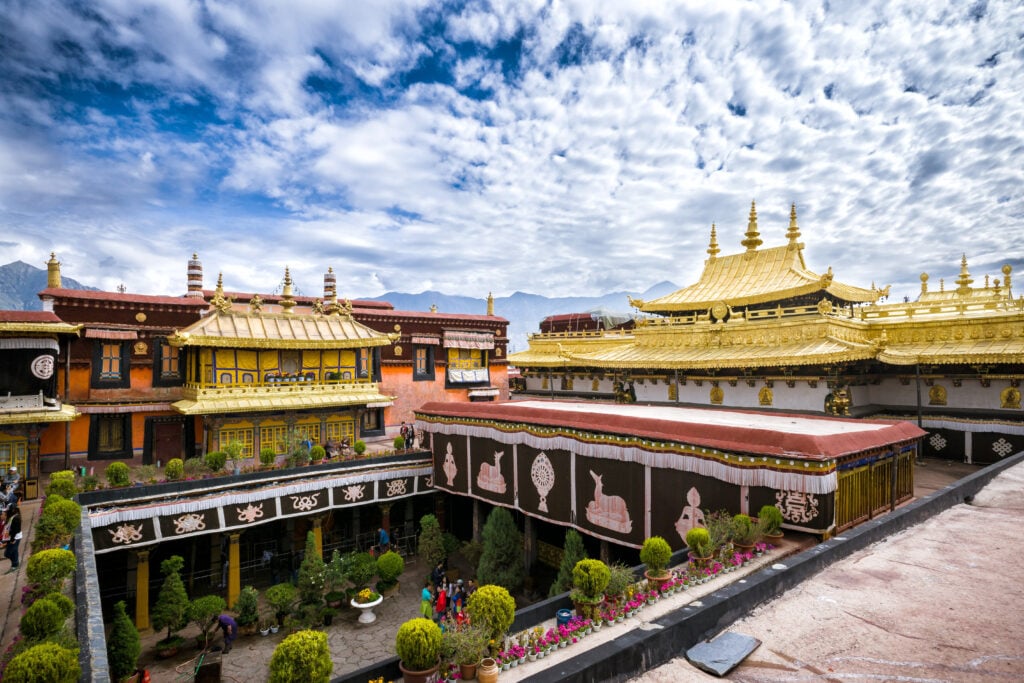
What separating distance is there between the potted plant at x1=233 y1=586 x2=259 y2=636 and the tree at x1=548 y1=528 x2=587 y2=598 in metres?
10.0

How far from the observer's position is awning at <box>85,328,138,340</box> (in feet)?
70.4

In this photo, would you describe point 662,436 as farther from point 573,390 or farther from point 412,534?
point 573,390

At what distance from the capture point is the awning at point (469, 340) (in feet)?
105

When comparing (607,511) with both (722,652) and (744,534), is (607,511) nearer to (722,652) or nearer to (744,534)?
(744,534)

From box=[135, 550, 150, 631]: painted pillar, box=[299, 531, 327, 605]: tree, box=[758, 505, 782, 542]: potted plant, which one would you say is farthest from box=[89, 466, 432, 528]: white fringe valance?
box=[758, 505, 782, 542]: potted plant

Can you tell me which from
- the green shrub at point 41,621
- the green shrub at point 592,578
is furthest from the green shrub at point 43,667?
the green shrub at point 592,578

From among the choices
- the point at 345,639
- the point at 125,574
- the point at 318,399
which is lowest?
the point at 345,639

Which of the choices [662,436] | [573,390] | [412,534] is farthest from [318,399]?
[662,436]

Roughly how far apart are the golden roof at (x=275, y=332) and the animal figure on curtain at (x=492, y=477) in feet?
33.7

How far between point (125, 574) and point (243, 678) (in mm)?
7103

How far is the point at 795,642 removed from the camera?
6125mm

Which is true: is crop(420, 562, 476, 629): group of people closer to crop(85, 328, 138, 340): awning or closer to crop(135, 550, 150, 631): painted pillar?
crop(135, 550, 150, 631): painted pillar

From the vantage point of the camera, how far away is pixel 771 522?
390 inches

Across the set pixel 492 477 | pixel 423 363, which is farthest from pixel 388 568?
pixel 423 363
